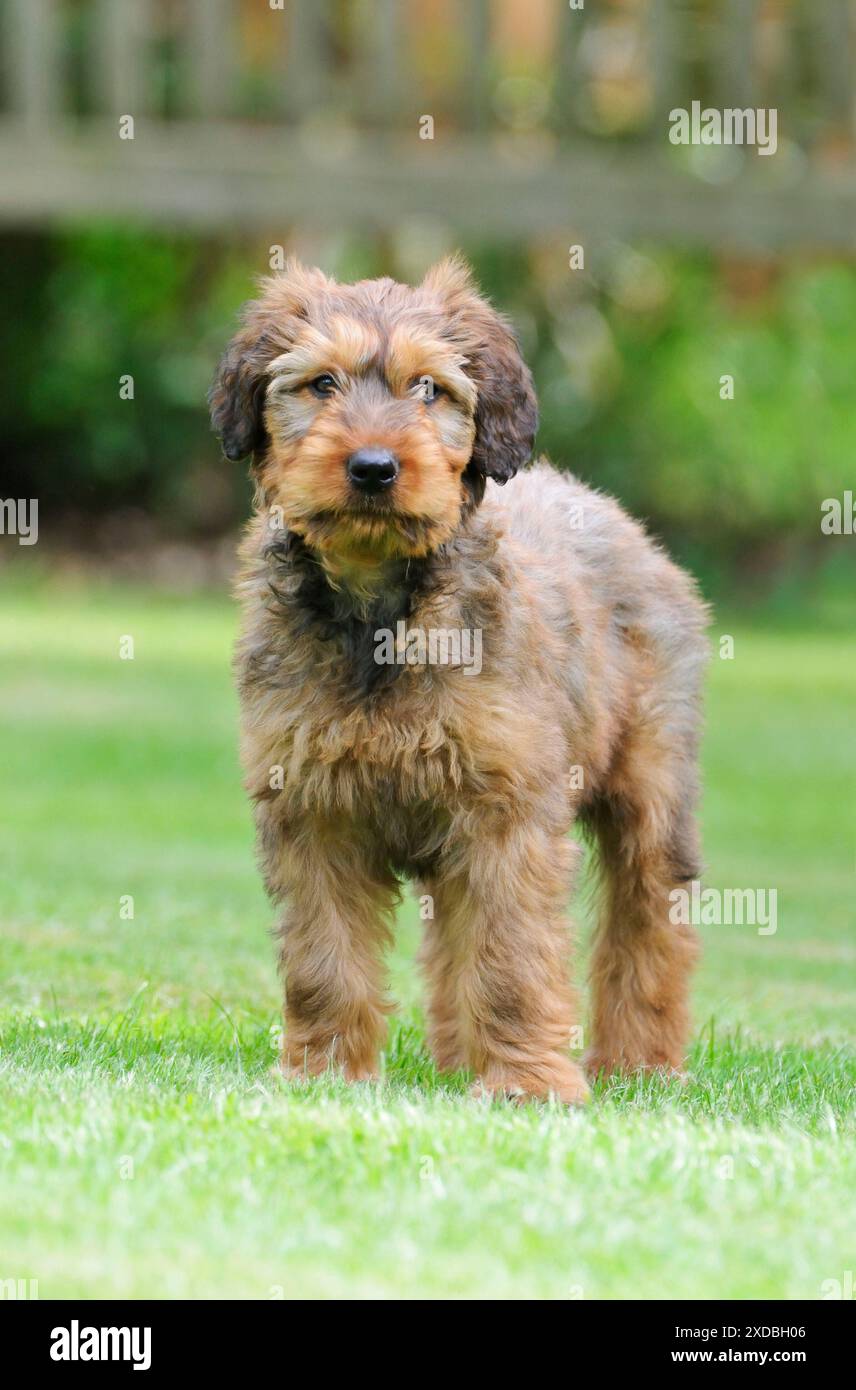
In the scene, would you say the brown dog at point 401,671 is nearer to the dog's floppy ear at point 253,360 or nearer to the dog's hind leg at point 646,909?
the dog's floppy ear at point 253,360

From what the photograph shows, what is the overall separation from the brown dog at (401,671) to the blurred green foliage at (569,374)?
14074mm

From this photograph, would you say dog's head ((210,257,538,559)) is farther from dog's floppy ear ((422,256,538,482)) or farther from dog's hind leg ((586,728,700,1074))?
dog's hind leg ((586,728,700,1074))

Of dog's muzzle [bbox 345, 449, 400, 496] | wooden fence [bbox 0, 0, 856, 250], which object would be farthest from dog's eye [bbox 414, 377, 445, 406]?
wooden fence [bbox 0, 0, 856, 250]

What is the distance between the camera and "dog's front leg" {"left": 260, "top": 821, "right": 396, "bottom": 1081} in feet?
21.1

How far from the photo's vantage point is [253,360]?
6441 mm

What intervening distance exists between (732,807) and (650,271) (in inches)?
376

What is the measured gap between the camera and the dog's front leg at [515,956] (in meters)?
6.23

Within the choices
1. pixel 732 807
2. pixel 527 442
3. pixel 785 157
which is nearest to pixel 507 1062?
pixel 527 442

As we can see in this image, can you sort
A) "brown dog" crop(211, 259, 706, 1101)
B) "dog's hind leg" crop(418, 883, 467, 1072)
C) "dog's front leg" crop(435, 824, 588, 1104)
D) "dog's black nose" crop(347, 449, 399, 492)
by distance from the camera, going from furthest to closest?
"dog's hind leg" crop(418, 883, 467, 1072) → "dog's front leg" crop(435, 824, 588, 1104) → "brown dog" crop(211, 259, 706, 1101) → "dog's black nose" crop(347, 449, 399, 492)

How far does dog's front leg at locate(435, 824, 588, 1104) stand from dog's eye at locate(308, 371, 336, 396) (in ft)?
4.24

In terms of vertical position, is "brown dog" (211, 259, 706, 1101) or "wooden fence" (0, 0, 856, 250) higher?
"wooden fence" (0, 0, 856, 250)

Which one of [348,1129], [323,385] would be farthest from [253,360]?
[348,1129]

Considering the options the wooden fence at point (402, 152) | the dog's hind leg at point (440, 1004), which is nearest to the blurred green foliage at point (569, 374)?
the wooden fence at point (402, 152)
